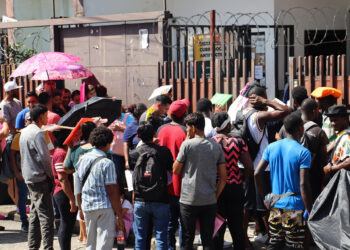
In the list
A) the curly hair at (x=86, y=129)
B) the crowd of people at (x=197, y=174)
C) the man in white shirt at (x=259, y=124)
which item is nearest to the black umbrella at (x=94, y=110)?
the crowd of people at (x=197, y=174)

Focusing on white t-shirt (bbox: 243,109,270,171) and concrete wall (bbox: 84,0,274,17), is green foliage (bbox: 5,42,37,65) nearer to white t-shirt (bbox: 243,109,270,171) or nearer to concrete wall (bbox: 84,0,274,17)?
concrete wall (bbox: 84,0,274,17)

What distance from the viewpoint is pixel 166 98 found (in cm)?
762

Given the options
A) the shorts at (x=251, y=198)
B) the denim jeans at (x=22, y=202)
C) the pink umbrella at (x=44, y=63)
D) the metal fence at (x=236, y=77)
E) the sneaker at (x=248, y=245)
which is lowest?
the sneaker at (x=248, y=245)

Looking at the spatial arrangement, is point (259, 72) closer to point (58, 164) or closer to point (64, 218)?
point (58, 164)

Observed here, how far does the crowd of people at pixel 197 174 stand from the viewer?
5582mm

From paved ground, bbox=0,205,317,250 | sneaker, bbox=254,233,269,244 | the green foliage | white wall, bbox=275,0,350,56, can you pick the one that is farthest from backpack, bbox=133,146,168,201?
white wall, bbox=275,0,350,56

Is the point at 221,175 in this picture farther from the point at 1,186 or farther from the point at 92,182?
the point at 1,186

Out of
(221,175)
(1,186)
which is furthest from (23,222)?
(221,175)

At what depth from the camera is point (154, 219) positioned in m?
5.86

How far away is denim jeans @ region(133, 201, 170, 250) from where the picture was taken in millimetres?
5809

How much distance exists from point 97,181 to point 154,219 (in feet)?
2.51

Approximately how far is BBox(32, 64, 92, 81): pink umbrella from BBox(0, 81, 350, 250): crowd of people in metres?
2.41

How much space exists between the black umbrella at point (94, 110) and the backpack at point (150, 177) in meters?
1.47

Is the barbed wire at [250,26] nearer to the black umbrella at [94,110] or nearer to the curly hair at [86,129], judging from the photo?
the black umbrella at [94,110]
